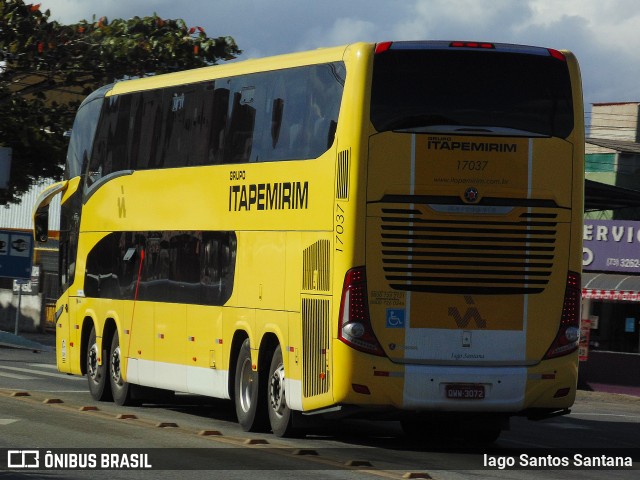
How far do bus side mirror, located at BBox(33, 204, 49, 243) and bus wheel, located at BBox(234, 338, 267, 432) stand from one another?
7175mm

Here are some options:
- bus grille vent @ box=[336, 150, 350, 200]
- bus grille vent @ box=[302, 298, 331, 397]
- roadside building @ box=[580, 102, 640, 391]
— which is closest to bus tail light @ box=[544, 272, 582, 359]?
bus grille vent @ box=[302, 298, 331, 397]

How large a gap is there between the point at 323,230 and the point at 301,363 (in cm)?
151

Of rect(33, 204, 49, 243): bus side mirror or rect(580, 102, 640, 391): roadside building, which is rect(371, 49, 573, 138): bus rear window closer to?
rect(33, 204, 49, 243): bus side mirror

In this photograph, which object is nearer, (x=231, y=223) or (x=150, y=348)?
(x=231, y=223)

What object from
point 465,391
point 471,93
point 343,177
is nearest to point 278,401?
point 465,391

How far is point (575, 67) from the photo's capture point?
641 inches

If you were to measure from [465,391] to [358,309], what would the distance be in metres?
1.40

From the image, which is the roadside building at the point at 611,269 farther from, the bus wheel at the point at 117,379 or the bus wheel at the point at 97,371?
the bus wheel at the point at 117,379

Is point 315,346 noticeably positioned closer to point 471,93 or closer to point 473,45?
point 471,93

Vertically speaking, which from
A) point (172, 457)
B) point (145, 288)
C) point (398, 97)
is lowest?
point (172, 457)

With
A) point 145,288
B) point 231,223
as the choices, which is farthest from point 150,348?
point 231,223

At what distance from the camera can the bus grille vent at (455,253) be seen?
15.5 metres

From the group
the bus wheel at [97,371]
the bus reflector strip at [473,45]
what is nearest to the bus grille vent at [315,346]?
the bus reflector strip at [473,45]

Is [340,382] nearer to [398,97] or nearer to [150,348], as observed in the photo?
[398,97]
